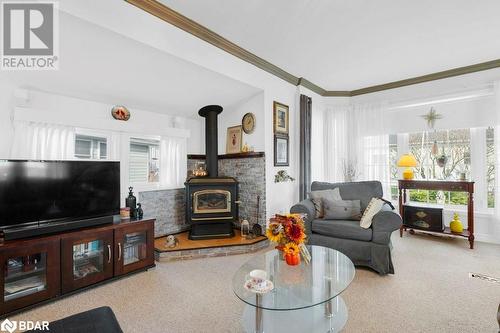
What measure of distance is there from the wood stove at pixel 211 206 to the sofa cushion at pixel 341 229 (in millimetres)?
1270

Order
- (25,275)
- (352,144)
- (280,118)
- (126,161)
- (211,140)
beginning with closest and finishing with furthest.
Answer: (25,275)
(126,161)
(211,140)
(280,118)
(352,144)

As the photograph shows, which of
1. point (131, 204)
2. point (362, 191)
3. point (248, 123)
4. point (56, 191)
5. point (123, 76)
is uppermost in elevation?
point (123, 76)

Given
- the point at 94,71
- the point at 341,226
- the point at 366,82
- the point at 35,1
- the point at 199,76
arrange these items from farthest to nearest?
the point at 366,82
the point at 199,76
the point at 341,226
the point at 94,71
the point at 35,1

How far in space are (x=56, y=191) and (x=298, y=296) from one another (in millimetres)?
2455

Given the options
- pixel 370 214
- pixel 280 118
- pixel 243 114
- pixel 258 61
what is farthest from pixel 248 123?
pixel 370 214

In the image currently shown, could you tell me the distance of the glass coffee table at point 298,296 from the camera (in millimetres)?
1541

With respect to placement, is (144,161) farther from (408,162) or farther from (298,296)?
(408,162)

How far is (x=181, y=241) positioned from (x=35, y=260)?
5.48ft

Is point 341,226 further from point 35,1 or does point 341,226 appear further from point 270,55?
point 35,1

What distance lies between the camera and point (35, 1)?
1.92 metres

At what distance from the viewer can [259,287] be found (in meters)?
1.56

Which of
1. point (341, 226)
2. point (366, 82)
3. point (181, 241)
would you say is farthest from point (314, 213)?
point (366, 82)

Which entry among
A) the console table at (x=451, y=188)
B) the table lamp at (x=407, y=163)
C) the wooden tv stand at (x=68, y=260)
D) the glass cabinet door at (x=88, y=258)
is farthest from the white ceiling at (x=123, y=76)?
the console table at (x=451, y=188)

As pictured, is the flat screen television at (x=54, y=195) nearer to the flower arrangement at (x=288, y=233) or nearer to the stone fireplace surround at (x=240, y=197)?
the stone fireplace surround at (x=240, y=197)
